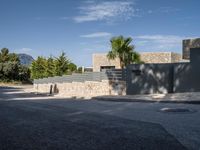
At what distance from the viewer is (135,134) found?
9.51 metres

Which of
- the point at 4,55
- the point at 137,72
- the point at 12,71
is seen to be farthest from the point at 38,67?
the point at 137,72

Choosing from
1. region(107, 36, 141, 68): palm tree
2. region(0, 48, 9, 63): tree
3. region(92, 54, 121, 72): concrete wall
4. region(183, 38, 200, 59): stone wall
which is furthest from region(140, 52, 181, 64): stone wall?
region(0, 48, 9, 63): tree

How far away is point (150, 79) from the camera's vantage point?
3012 cm

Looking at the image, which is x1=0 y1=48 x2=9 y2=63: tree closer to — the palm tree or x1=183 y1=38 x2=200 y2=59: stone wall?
the palm tree

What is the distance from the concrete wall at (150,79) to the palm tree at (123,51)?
1563 cm

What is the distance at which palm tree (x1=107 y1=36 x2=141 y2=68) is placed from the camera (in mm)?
46125

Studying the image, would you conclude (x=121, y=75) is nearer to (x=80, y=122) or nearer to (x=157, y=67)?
(x=157, y=67)

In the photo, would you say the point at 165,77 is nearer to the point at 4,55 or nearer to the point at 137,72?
the point at 137,72

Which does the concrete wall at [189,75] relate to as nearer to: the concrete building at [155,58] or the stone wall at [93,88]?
the stone wall at [93,88]

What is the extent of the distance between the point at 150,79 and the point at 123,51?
16.8m

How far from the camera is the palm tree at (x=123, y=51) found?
151 feet

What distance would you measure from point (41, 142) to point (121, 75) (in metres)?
23.6

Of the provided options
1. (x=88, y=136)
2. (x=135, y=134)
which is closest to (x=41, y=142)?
(x=88, y=136)

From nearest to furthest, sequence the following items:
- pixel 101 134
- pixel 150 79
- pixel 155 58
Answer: pixel 101 134, pixel 150 79, pixel 155 58
